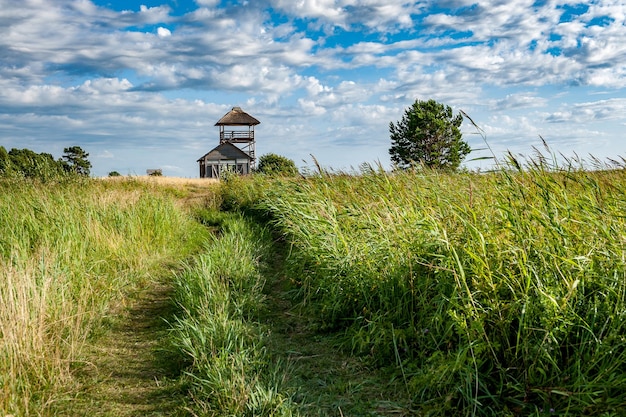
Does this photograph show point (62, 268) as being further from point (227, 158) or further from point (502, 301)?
point (227, 158)

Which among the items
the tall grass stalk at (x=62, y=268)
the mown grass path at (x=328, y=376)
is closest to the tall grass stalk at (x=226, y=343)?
the mown grass path at (x=328, y=376)

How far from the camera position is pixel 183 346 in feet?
14.2

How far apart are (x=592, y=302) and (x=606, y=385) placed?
64 centimetres

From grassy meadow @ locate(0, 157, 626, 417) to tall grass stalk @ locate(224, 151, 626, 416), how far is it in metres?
0.02

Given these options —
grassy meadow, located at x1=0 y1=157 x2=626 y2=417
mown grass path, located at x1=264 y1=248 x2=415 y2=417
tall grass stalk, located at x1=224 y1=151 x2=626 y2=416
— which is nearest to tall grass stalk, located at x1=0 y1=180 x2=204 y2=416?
grassy meadow, located at x1=0 y1=157 x2=626 y2=417

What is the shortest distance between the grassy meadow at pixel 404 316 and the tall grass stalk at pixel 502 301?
2 centimetres

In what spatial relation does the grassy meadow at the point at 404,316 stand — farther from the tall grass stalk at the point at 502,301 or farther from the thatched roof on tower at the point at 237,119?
the thatched roof on tower at the point at 237,119

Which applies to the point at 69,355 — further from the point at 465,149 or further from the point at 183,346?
the point at 465,149

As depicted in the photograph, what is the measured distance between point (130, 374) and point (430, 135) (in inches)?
1421

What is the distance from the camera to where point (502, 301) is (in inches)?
142

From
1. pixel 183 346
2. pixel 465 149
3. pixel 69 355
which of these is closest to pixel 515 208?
pixel 183 346

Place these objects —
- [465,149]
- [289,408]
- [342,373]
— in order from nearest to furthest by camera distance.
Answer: [289,408], [342,373], [465,149]

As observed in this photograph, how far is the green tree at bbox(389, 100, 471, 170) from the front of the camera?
1487 inches

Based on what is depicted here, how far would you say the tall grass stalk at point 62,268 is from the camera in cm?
400
